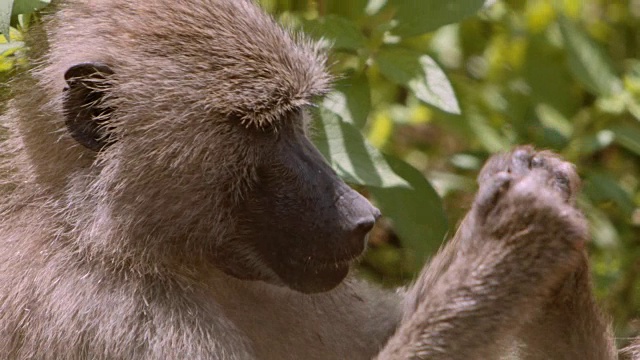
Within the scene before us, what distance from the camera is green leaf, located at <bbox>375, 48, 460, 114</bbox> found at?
4.20 m

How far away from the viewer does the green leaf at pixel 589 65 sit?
5.08m

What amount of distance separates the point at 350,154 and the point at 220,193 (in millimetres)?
682

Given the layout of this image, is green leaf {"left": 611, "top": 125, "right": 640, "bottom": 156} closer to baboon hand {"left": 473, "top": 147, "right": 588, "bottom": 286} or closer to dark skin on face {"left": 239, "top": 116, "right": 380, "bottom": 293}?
baboon hand {"left": 473, "top": 147, "right": 588, "bottom": 286}

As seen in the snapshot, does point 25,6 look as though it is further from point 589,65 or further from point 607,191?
point 607,191

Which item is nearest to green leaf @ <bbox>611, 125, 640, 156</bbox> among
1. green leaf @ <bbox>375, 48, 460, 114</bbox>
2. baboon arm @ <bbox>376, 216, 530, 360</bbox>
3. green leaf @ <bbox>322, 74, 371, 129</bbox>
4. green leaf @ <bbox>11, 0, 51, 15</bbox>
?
green leaf @ <bbox>375, 48, 460, 114</bbox>

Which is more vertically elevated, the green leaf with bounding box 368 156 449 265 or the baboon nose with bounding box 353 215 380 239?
the baboon nose with bounding box 353 215 380 239

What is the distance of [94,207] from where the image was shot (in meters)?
3.51

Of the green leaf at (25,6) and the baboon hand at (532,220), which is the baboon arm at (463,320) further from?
the green leaf at (25,6)

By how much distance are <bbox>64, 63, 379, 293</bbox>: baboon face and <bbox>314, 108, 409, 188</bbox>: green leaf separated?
43 centimetres

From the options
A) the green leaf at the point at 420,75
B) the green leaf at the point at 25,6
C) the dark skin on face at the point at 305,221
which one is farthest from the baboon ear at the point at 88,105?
the green leaf at the point at 420,75

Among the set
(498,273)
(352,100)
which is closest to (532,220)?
(498,273)

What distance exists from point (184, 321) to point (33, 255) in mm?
546

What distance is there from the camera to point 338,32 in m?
4.38

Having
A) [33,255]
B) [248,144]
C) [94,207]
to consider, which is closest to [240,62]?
[248,144]
